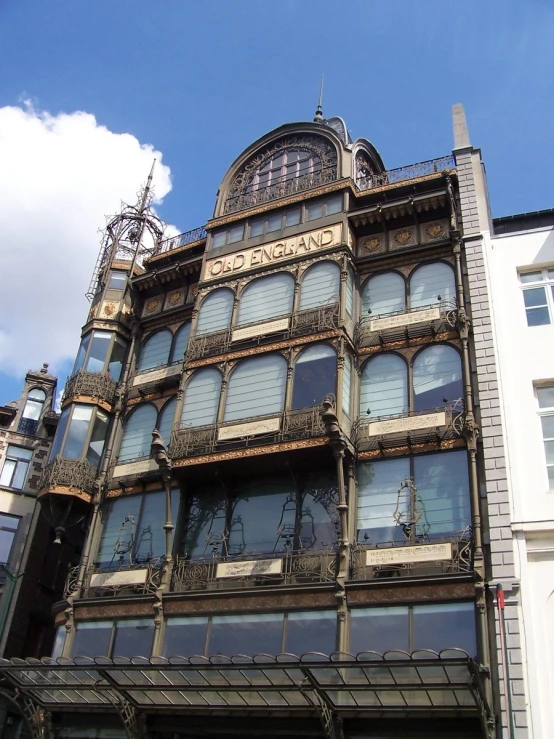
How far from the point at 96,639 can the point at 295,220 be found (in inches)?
634

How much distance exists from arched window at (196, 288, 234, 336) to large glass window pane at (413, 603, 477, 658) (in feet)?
41.0

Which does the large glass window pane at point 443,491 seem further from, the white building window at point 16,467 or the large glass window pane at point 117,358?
the white building window at point 16,467

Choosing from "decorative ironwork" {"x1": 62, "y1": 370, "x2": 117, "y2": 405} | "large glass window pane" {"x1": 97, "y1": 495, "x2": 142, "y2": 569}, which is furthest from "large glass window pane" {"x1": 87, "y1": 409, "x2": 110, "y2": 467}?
"large glass window pane" {"x1": 97, "y1": 495, "x2": 142, "y2": 569}

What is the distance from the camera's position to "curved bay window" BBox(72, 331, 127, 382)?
30.6 metres

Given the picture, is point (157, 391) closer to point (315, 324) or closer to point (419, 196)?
point (315, 324)

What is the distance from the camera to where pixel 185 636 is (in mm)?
22438

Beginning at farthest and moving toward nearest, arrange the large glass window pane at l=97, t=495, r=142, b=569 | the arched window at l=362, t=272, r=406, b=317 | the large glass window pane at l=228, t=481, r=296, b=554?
the arched window at l=362, t=272, r=406, b=317 → the large glass window pane at l=97, t=495, r=142, b=569 → the large glass window pane at l=228, t=481, r=296, b=554

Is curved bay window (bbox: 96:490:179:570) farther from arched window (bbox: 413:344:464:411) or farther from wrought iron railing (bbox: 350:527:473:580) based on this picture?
arched window (bbox: 413:344:464:411)

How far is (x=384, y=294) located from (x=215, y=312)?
6275 millimetres

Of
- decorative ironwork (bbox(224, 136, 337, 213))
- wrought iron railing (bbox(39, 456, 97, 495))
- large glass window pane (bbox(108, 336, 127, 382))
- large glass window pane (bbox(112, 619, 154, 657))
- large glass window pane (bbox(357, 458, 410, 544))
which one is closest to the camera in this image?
large glass window pane (bbox(357, 458, 410, 544))

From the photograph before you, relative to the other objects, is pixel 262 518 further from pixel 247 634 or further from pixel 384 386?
pixel 384 386

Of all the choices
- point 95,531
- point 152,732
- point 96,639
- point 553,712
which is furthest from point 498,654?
point 95,531

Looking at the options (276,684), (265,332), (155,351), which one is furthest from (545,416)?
(155,351)

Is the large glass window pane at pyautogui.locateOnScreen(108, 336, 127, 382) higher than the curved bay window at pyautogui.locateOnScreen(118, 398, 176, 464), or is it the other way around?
the large glass window pane at pyautogui.locateOnScreen(108, 336, 127, 382)
